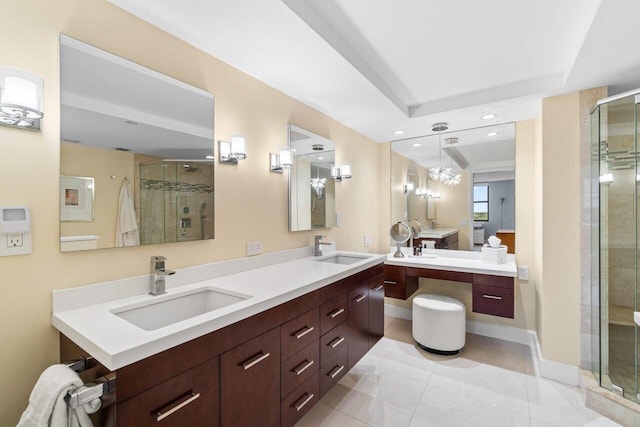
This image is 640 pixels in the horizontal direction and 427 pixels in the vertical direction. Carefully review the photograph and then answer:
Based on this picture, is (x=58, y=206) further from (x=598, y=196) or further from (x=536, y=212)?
(x=536, y=212)

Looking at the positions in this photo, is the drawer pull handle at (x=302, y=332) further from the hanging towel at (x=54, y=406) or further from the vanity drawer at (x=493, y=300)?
the vanity drawer at (x=493, y=300)

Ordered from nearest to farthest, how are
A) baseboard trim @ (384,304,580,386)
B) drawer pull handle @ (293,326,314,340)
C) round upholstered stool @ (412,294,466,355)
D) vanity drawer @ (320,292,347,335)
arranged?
drawer pull handle @ (293,326,314,340) < vanity drawer @ (320,292,347,335) < baseboard trim @ (384,304,580,386) < round upholstered stool @ (412,294,466,355)

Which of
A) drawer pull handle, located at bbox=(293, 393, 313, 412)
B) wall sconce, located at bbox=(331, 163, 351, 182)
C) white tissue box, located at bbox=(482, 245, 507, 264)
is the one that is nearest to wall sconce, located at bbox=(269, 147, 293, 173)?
wall sconce, located at bbox=(331, 163, 351, 182)

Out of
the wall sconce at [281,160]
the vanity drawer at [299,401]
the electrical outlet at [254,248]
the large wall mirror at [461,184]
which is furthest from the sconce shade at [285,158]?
the large wall mirror at [461,184]

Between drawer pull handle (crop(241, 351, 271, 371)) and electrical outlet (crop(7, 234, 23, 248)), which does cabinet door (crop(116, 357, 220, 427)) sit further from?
electrical outlet (crop(7, 234, 23, 248))

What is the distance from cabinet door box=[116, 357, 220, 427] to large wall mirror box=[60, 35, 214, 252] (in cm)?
74

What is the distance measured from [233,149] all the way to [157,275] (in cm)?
86

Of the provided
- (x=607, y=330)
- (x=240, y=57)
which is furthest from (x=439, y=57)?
(x=607, y=330)

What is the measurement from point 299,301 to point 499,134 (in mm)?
2924

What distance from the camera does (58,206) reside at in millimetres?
1211

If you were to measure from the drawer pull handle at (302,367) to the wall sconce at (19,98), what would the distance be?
1607 millimetres

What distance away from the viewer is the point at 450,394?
2.20 metres

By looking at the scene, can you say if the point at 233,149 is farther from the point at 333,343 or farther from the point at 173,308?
the point at 333,343

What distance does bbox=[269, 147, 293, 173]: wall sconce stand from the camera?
7.29 ft
